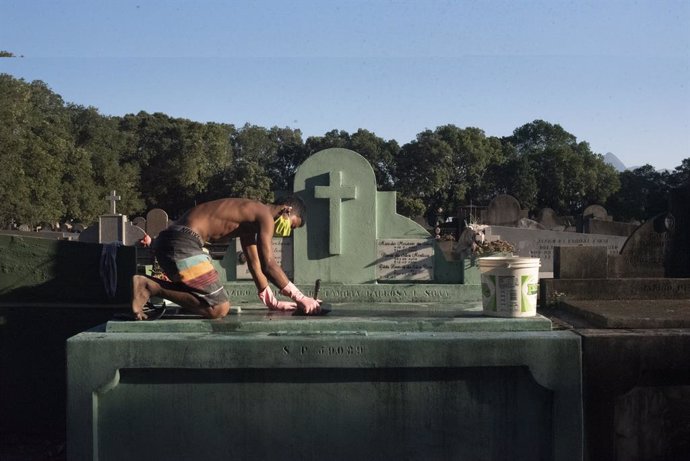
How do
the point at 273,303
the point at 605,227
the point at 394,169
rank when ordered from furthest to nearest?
the point at 394,169 → the point at 605,227 → the point at 273,303

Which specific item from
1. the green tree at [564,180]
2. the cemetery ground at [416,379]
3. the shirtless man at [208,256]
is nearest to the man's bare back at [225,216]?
the shirtless man at [208,256]

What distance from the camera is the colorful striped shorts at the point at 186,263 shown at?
476 cm

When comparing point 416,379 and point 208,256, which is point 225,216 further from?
point 416,379

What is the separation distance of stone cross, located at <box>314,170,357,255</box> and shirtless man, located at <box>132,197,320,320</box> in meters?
2.77

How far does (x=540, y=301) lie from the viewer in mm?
6332

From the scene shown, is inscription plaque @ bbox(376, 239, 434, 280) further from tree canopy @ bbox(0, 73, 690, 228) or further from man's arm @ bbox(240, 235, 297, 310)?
tree canopy @ bbox(0, 73, 690, 228)

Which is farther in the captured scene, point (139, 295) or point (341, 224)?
point (341, 224)

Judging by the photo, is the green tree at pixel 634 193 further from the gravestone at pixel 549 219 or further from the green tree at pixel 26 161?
the green tree at pixel 26 161

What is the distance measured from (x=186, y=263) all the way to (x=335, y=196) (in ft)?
12.2

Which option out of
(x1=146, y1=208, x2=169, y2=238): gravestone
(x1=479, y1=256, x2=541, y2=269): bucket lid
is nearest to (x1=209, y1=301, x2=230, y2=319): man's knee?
(x1=479, y1=256, x2=541, y2=269): bucket lid

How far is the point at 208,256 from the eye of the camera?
5.16 meters

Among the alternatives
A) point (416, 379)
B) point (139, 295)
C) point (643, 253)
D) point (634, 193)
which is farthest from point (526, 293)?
point (634, 193)

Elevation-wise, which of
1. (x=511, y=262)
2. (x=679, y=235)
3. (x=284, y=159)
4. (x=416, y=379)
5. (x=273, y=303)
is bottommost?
(x=416, y=379)

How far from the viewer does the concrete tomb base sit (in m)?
4.35
